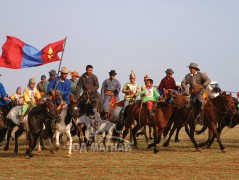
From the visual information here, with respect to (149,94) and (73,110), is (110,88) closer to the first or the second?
Result: (149,94)

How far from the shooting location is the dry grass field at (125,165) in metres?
10.8

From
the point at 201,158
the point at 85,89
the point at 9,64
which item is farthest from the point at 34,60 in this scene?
the point at 201,158

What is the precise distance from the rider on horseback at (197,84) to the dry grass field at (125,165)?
1645 millimetres

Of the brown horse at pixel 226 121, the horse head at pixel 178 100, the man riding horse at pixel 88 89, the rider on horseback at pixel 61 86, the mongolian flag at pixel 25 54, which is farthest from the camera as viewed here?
the mongolian flag at pixel 25 54

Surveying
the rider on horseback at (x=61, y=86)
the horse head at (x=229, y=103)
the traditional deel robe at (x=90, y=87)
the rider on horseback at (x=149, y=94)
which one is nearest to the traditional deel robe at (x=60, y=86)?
the rider on horseback at (x=61, y=86)

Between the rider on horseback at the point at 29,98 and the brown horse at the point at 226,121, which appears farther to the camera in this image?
the brown horse at the point at 226,121

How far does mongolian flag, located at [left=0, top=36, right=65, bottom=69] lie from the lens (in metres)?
17.5

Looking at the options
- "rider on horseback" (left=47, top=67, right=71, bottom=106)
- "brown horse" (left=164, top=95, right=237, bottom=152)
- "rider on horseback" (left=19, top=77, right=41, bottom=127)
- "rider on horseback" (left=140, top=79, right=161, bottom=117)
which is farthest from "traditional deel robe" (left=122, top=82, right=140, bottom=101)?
"rider on horseback" (left=19, top=77, right=41, bottom=127)

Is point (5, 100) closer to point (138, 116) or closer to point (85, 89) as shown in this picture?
point (85, 89)

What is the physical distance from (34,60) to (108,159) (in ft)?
19.1

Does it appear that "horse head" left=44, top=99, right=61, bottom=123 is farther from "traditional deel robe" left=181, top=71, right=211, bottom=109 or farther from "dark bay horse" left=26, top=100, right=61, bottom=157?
"traditional deel robe" left=181, top=71, right=211, bottom=109

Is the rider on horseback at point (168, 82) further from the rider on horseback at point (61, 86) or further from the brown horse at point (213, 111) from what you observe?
the rider on horseback at point (61, 86)

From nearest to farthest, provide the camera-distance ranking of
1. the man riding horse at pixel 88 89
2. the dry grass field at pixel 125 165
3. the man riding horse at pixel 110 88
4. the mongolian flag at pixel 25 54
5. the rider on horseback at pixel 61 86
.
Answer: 1. the dry grass field at pixel 125 165
2. the rider on horseback at pixel 61 86
3. the man riding horse at pixel 88 89
4. the mongolian flag at pixel 25 54
5. the man riding horse at pixel 110 88

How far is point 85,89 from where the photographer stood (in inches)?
658
